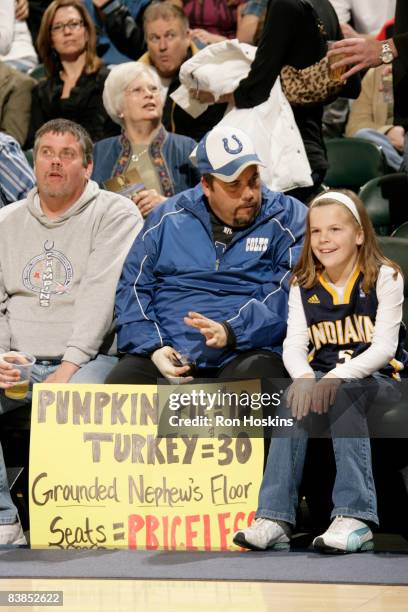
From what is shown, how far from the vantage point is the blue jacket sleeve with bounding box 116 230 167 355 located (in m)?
4.98

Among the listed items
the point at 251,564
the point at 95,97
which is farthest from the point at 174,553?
the point at 95,97

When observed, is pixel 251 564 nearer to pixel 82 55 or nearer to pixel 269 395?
pixel 269 395

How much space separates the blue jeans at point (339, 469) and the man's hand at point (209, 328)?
1.61 ft

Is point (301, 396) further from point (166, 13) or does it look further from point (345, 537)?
point (166, 13)

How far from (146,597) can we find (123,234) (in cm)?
197

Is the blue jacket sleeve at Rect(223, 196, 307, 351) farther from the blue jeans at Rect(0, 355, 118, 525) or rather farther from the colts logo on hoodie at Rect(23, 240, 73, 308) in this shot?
the colts logo on hoodie at Rect(23, 240, 73, 308)

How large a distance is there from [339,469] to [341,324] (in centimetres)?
60

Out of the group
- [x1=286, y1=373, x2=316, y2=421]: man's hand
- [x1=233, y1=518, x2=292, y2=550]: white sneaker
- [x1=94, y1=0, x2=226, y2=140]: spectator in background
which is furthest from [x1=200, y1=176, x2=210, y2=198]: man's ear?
[x1=94, y1=0, x2=226, y2=140]: spectator in background

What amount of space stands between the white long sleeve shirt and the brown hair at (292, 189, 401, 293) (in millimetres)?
36

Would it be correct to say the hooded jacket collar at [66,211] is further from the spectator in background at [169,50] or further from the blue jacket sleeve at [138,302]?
the spectator in background at [169,50]

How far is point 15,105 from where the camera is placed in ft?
24.6

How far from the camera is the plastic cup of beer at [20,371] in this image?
4.84 meters

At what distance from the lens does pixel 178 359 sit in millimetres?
→ 4879

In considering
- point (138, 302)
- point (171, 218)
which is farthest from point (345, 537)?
point (171, 218)
